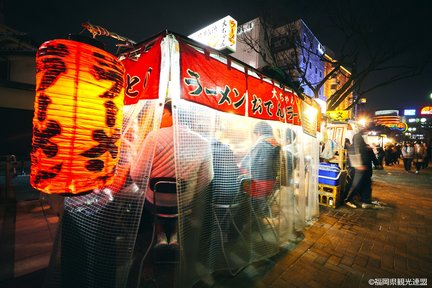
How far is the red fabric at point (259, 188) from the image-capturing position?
3.91 m

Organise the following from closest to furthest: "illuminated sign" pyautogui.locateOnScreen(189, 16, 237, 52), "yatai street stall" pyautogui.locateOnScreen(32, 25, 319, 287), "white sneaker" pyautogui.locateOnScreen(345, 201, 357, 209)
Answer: "yatai street stall" pyautogui.locateOnScreen(32, 25, 319, 287), "white sneaker" pyautogui.locateOnScreen(345, 201, 357, 209), "illuminated sign" pyautogui.locateOnScreen(189, 16, 237, 52)

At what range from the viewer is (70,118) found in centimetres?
188

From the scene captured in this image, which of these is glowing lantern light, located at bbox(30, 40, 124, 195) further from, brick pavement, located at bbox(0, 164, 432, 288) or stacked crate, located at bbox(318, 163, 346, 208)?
stacked crate, located at bbox(318, 163, 346, 208)

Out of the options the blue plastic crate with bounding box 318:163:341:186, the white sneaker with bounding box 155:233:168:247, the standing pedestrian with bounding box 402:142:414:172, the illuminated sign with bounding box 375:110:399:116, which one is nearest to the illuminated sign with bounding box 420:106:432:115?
the standing pedestrian with bounding box 402:142:414:172

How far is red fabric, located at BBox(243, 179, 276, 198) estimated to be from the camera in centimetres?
391

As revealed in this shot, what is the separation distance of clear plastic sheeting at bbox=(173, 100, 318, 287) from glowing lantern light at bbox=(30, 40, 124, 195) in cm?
94

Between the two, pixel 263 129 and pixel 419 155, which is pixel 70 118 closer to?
pixel 263 129

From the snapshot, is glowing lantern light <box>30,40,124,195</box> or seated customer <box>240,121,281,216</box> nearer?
glowing lantern light <box>30,40,124,195</box>

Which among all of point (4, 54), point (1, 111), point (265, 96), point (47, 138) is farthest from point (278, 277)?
point (4, 54)

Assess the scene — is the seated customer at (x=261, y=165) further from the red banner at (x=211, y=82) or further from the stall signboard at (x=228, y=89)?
the red banner at (x=211, y=82)

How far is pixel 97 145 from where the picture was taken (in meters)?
2.00

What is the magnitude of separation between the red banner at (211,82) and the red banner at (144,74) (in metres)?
0.33

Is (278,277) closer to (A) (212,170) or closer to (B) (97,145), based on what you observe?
(A) (212,170)

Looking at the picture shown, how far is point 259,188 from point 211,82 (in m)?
2.29
